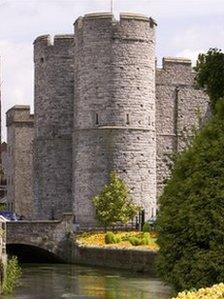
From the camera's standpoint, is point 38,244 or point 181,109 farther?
point 181,109

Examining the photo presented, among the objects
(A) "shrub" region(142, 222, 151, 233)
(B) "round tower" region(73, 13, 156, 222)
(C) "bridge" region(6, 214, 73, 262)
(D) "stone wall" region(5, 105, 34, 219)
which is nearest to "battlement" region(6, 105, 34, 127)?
(D) "stone wall" region(5, 105, 34, 219)

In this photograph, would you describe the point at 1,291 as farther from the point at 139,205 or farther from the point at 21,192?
the point at 21,192

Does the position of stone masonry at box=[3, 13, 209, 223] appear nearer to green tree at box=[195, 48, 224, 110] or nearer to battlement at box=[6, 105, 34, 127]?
battlement at box=[6, 105, 34, 127]

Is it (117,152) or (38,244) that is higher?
(117,152)

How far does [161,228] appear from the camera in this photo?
49.1 feet

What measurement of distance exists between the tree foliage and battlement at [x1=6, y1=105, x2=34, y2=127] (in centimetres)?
5258

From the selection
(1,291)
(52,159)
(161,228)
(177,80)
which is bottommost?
(1,291)

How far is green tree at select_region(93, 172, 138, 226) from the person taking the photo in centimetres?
4525

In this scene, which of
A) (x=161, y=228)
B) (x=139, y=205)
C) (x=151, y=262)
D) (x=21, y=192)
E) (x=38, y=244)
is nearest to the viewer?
(x=161, y=228)

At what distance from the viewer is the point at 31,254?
47.8 meters

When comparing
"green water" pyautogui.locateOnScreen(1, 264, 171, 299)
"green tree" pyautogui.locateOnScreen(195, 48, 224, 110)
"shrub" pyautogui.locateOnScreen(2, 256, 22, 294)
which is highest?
"green tree" pyautogui.locateOnScreen(195, 48, 224, 110)

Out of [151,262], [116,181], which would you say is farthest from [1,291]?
[116,181]

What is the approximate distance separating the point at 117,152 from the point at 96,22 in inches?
265

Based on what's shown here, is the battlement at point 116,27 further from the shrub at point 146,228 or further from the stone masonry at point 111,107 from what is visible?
the shrub at point 146,228
